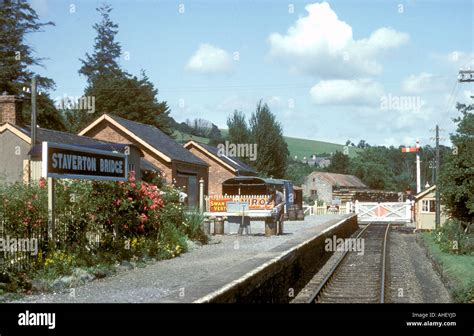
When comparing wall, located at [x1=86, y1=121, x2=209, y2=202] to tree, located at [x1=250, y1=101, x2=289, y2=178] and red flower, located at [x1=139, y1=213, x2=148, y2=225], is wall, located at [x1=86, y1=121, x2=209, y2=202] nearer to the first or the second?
red flower, located at [x1=139, y1=213, x2=148, y2=225]

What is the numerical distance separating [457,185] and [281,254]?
21.7 meters

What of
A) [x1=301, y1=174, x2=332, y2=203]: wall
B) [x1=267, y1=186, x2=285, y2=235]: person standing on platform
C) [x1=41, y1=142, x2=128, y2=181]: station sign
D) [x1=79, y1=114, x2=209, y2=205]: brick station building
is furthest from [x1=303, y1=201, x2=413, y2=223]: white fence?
[x1=41, y1=142, x2=128, y2=181]: station sign

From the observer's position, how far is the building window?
41734mm

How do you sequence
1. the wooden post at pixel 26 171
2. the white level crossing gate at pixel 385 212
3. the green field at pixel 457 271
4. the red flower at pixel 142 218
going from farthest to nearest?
1. the white level crossing gate at pixel 385 212
2. the wooden post at pixel 26 171
3. the red flower at pixel 142 218
4. the green field at pixel 457 271

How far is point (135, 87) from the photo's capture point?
202ft

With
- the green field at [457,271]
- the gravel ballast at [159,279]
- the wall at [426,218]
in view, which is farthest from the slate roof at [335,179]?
the gravel ballast at [159,279]

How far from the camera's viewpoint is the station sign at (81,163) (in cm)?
1222

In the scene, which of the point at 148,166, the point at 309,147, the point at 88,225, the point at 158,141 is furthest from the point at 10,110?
the point at 309,147

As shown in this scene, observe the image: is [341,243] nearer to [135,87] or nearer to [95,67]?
[135,87]

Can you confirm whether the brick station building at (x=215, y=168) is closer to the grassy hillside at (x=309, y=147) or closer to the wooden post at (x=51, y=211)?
the wooden post at (x=51, y=211)

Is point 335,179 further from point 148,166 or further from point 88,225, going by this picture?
point 88,225

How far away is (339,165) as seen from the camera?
106 metres

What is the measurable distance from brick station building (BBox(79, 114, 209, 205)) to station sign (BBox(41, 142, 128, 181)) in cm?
2100

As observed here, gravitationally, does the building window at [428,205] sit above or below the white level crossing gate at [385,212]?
above
